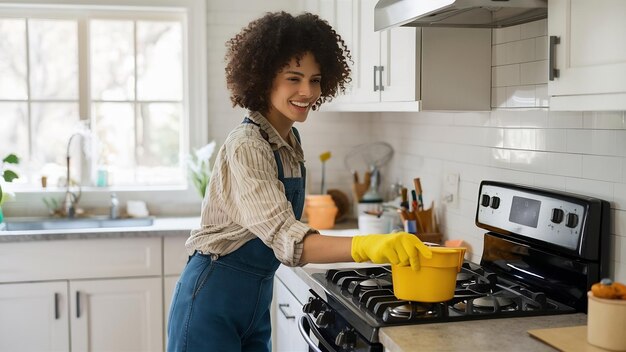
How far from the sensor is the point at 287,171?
2.28 metres

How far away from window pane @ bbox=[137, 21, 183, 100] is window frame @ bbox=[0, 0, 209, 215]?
50 mm

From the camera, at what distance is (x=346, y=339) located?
2.21 metres

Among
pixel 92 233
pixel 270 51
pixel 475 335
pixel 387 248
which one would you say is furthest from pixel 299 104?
pixel 92 233

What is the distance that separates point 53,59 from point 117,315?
1.43 meters

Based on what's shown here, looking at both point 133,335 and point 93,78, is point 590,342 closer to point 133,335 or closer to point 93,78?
point 133,335

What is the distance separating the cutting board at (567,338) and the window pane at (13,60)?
3138mm

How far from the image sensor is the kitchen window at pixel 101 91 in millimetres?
4152

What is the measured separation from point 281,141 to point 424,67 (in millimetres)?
657

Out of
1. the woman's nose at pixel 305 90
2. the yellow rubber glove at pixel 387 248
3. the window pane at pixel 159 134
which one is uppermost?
the woman's nose at pixel 305 90

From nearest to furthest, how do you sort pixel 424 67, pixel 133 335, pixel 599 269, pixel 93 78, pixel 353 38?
1. pixel 599 269
2. pixel 424 67
3. pixel 353 38
4. pixel 133 335
5. pixel 93 78

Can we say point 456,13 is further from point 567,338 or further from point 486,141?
point 567,338

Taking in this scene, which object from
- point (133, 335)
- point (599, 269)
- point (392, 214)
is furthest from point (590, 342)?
point (133, 335)

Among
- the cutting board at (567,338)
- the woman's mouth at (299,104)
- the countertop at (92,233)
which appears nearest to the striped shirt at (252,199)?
the woman's mouth at (299,104)

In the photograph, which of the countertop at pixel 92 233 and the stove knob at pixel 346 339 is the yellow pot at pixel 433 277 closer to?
the stove knob at pixel 346 339
